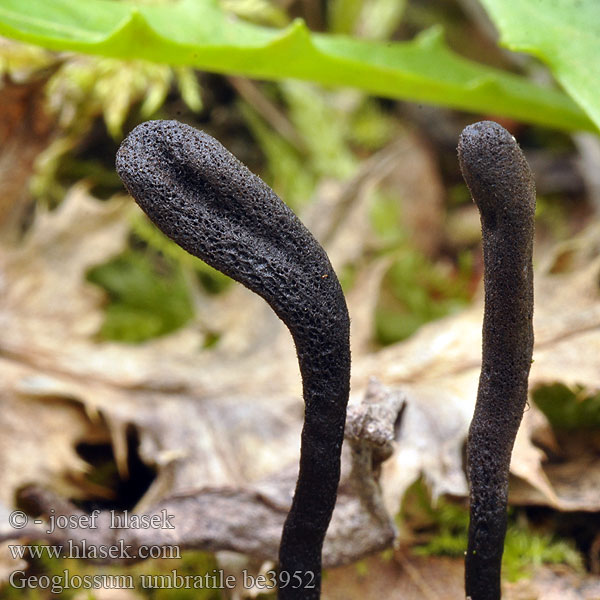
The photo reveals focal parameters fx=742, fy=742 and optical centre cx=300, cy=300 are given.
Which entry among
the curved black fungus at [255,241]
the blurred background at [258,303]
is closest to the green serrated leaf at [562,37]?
the blurred background at [258,303]

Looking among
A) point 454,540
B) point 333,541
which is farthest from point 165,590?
point 454,540

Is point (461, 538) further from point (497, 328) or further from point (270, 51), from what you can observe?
point (270, 51)

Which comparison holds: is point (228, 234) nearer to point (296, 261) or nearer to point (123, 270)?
point (296, 261)

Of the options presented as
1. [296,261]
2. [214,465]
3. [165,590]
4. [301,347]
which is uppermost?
[296,261]

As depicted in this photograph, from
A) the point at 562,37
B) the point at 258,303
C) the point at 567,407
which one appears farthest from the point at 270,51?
the point at 567,407

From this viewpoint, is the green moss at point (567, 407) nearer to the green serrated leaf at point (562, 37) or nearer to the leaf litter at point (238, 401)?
the leaf litter at point (238, 401)
